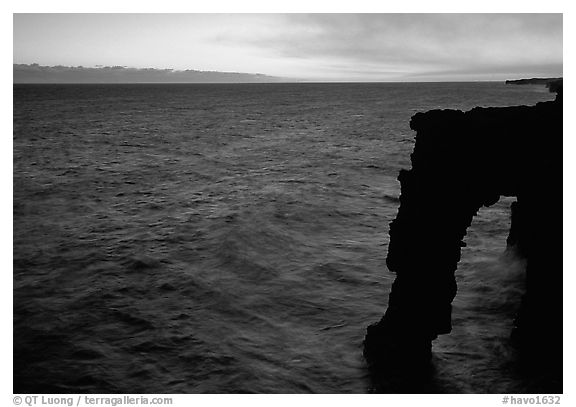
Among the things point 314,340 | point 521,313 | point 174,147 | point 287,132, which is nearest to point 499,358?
point 521,313

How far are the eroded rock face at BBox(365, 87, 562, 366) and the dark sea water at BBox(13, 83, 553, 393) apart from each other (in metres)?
2.40

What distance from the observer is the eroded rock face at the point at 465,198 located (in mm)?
12922

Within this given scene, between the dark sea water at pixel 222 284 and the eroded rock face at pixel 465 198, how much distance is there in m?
2.40

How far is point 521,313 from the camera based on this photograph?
16531mm

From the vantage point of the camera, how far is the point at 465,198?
13.5 metres

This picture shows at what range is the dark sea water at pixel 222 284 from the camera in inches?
632

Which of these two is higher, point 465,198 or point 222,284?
point 465,198

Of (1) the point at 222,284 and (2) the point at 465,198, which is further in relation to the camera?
(1) the point at 222,284

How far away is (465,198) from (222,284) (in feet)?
43.7

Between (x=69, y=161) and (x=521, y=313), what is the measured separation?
54370 millimetres

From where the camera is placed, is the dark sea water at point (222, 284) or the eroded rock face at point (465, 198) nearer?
the eroded rock face at point (465, 198)

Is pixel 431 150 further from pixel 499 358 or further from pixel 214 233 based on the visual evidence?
pixel 214 233

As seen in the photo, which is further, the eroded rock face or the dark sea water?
the dark sea water

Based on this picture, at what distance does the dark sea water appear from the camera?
16062 mm
